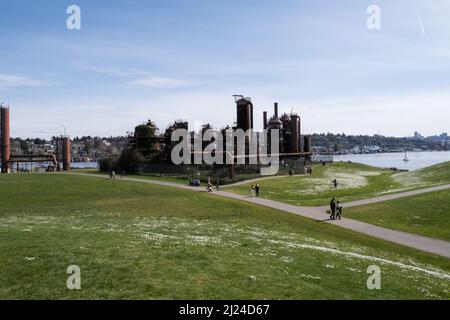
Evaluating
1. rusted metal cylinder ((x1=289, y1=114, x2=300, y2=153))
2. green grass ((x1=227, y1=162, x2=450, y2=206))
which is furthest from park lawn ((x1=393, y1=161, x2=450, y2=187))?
rusted metal cylinder ((x1=289, y1=114, x2=300, y2=153))

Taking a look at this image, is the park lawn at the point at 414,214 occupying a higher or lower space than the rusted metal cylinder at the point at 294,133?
lower

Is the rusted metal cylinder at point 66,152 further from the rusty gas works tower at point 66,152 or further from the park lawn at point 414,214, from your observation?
the park lawn at point 414,214

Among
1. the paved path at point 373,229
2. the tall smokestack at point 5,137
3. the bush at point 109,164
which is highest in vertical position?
the tall smokestack at point 5,137

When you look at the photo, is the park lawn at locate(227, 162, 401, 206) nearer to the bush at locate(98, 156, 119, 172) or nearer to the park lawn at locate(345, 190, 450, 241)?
the park lawn at locate(345, 190, 450, 241)

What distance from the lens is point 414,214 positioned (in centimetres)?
4081

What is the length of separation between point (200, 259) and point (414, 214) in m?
30.7

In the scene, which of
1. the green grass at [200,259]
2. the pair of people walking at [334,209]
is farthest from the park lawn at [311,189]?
the green grass at [200,259]

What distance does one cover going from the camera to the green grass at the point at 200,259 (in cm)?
1350

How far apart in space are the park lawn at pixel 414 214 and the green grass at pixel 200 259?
6793 mm

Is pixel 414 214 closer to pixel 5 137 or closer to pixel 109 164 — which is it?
pixel 109 164

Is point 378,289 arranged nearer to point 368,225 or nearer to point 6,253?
point 6,253

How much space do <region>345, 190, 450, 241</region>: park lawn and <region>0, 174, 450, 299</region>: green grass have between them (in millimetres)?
6793

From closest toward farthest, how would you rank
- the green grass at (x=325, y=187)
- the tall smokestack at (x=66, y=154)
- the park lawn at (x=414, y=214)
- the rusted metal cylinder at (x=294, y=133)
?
the park lawn at (x=414, y=214) → the green grass at (x=325, y=187) → the tall smokestack at (x=66, y=154) → the rusted metal cylinder at (x=294, y=133)
